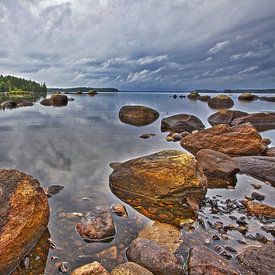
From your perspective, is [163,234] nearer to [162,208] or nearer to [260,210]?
[162,208]

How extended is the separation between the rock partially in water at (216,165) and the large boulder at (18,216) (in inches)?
226

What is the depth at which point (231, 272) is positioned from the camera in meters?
3.80

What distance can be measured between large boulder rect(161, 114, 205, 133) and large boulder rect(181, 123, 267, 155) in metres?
6.13

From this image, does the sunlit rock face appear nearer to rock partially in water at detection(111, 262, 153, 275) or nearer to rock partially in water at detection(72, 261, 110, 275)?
rock partially in water at detection(111, 262, 153, 275)

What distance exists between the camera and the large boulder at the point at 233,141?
39.2 ft

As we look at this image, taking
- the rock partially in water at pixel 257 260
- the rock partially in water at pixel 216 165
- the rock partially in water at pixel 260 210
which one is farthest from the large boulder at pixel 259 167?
the rock partially in water at pixel 257 260

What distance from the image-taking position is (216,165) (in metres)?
8.91

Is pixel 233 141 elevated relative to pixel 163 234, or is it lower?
elevated

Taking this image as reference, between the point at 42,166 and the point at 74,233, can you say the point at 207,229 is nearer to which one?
the point at 74,233

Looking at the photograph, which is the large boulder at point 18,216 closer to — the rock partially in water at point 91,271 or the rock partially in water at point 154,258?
the rock partially in water at point 91,271

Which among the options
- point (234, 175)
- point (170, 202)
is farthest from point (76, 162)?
point (234, 175)

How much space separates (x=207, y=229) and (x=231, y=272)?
1.51m

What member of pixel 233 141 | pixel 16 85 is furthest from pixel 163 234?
pixel 16 85

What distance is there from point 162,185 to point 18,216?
4.01m
